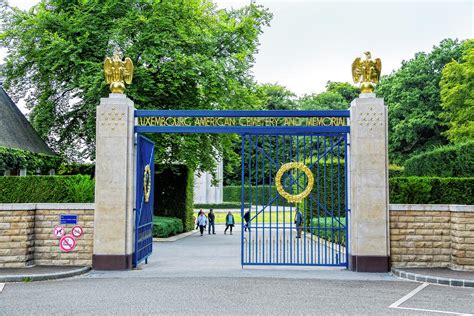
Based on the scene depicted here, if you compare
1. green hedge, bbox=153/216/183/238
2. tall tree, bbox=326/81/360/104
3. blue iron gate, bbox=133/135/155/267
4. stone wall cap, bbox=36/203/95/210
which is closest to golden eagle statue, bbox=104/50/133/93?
blue iron gate, bbox=133/135/155/267

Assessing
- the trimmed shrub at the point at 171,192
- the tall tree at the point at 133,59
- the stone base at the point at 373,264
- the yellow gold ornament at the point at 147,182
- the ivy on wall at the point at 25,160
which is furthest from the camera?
the trimmed shrub at the point at 171,192

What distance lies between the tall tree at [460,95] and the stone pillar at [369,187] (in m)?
23.1

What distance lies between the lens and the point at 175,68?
22.1m

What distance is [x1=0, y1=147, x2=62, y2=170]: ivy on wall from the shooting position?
838 inches

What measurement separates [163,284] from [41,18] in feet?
51.3

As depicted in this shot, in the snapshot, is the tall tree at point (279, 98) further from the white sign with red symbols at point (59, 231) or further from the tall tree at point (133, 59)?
the white sign with red symbols at point (59, 231)

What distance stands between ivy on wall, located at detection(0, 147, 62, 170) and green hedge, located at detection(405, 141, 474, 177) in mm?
16599

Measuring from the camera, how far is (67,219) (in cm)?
1276

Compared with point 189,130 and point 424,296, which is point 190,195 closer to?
point 189,130

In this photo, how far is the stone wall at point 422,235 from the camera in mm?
12469

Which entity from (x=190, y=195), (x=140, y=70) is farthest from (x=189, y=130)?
(x=190, y=195)

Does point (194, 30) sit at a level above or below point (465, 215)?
above

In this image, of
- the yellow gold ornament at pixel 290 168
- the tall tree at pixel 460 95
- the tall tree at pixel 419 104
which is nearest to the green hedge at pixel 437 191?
the yellow gold ornament at pixel 290 168

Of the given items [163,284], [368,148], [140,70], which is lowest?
[163,284]
